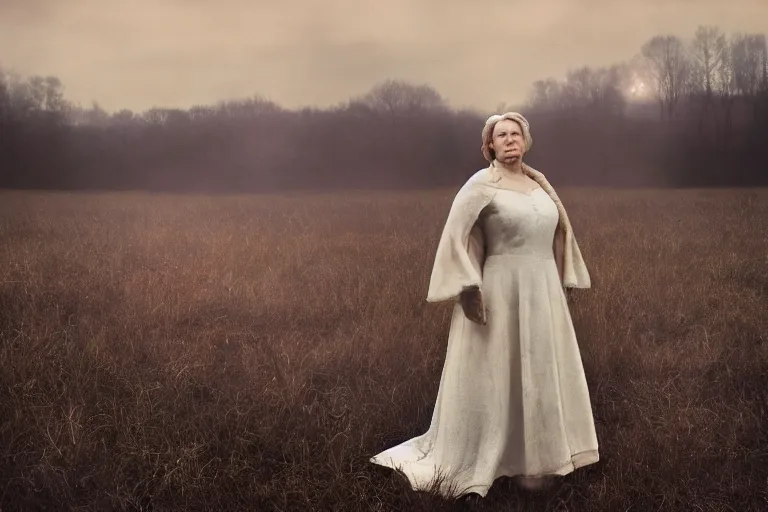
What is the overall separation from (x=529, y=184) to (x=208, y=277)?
9.37ft

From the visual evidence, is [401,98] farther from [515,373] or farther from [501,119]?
[515,373]

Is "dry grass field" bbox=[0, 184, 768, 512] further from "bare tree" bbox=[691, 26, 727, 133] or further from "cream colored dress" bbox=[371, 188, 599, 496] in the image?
"bare tree" bbox=[691, 26, 727, 133]

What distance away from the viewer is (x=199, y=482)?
2023 mm

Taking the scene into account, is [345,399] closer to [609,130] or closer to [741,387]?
[741,387]

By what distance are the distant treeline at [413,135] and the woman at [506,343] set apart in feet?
8.36

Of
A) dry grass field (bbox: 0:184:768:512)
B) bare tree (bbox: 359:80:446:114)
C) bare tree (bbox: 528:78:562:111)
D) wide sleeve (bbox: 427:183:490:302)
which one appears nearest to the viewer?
wide sleeve (bbox: 427:183:490:302)

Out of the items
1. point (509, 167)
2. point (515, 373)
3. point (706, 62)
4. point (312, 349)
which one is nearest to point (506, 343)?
point (515, 373)

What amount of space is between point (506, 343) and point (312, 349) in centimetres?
153

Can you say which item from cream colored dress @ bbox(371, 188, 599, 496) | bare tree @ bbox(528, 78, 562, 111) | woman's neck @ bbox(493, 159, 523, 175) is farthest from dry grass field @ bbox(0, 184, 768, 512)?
woman's neck @ bbox(493, 159, 523, 175)

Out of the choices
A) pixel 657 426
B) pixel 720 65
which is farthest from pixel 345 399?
pixel 720 65

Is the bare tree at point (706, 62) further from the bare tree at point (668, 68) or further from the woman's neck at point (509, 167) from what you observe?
the woman's neck at point (509, 167)

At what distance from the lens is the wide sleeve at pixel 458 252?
5.78 ft

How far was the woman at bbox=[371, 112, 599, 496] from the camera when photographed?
71.7 inches

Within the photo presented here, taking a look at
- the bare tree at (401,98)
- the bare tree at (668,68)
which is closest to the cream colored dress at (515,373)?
the bare tree at (401,98)
